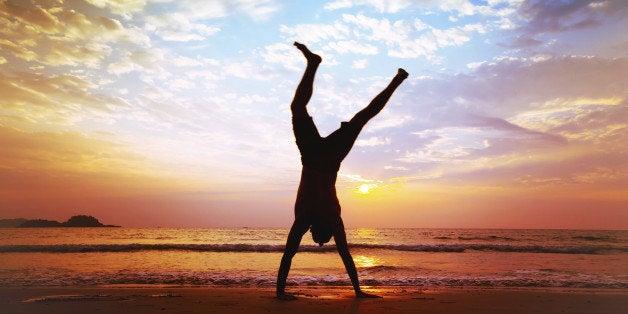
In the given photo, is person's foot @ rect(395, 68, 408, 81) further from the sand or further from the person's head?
the sand

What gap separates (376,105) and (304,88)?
0.92 metres

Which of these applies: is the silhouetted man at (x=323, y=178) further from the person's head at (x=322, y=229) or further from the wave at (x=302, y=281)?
the wave at (x=302, y=281)

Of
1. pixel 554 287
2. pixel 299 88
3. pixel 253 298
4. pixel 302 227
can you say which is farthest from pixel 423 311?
pixel 554 287

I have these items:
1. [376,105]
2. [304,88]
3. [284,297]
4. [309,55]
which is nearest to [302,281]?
[284,297]

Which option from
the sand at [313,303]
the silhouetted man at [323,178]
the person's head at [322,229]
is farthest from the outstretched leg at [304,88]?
the sand at [313,303]

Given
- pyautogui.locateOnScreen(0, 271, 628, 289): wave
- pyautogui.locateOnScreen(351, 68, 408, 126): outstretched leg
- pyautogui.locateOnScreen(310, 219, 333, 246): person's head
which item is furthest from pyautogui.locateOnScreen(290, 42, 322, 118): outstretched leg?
pyautogui.locateOnScreen(0, 271, 628, 289): wave

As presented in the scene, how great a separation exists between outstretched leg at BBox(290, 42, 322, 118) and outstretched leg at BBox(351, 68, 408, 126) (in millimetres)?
649

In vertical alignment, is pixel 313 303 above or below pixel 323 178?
below

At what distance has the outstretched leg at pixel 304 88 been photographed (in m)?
4.74

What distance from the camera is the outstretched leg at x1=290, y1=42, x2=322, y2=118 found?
15.5 feet

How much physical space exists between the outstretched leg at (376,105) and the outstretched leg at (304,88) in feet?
2.13

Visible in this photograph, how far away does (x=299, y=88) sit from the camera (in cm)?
481

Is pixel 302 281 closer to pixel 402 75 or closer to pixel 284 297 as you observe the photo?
pixel 284 297

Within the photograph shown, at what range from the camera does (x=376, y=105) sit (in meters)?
5.06
